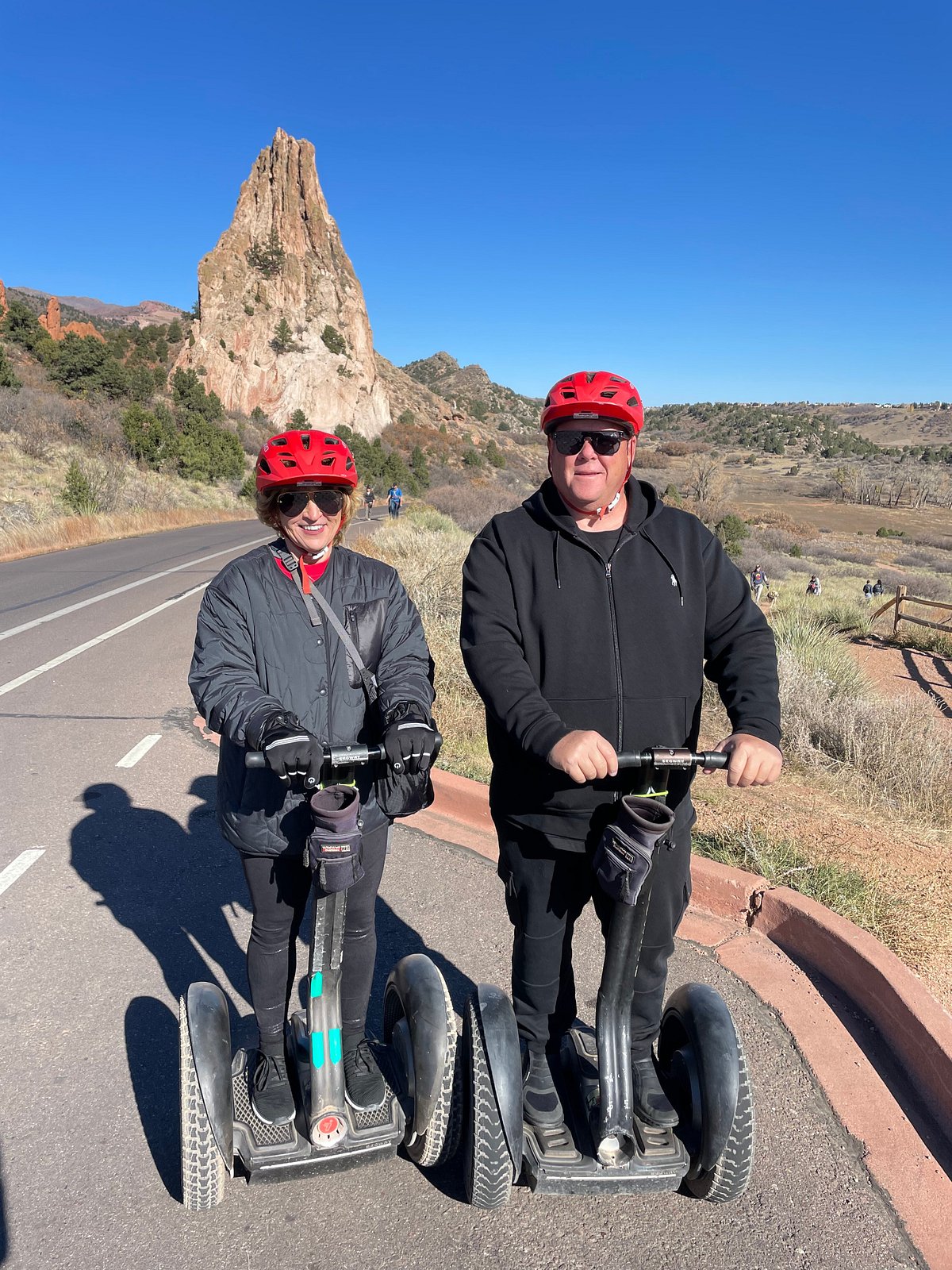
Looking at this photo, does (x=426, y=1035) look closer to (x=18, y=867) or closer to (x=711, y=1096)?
(x=711, y=1096)

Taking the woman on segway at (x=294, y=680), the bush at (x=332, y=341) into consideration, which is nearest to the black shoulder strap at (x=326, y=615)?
the woman on segway at (x=294, y=680)

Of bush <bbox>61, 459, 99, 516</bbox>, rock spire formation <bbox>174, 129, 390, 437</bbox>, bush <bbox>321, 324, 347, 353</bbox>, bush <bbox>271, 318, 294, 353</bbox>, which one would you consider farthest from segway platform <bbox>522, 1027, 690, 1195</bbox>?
bush <bbox>321, 324, 347, 353</bbox>

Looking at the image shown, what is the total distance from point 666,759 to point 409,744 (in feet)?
1.99

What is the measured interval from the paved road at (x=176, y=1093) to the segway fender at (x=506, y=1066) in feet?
0.98

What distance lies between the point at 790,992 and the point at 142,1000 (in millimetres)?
2445

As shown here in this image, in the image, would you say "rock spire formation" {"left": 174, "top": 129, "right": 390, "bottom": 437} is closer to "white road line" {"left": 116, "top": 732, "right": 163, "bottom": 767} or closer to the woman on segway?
"white road line" {"left": 116, "top": 732, "right": 163, "bottom": 767}

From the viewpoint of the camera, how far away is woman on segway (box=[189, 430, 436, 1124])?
211 centimetres

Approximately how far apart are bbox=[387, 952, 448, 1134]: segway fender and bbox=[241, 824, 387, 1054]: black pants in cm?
17

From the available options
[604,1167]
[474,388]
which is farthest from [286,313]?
[604,1167]

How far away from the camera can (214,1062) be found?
2012 millimetres

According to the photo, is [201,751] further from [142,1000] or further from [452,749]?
[142,1000]

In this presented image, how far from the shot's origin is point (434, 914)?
3.52 metres

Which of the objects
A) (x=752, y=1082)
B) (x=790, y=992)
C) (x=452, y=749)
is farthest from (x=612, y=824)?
(x=452, y=749)

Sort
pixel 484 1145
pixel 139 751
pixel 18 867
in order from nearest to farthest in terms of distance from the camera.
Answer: pixel 484 1145, pixel 18 867, pixel 139 751
